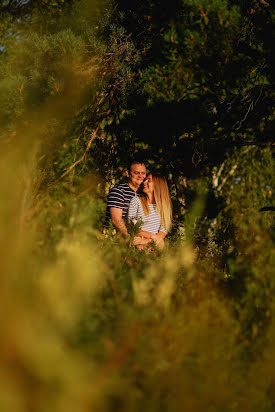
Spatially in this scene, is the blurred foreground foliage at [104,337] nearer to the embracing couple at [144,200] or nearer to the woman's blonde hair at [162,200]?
the embracing couple at [144,200]

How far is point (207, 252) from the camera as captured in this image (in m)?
4.11

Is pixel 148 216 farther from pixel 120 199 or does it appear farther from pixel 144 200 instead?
pixel 120 199

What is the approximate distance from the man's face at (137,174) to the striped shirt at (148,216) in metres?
0.35

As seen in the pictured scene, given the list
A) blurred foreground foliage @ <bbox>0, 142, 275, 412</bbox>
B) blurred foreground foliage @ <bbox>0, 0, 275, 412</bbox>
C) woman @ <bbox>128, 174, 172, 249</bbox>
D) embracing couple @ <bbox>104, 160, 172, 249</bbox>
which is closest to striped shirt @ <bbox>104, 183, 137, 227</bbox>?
embracing couple @ <bbox>104, 160, 172, 249</bbox>

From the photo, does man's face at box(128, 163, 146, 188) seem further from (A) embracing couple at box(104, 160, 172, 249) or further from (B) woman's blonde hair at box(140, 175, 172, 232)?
(B) woman's blonde hair at box(140, 175, 172, 232)

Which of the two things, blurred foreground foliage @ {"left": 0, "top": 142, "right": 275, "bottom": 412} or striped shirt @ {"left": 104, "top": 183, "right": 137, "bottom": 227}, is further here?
striped shirt @ {"left": 104, "top": 183, "right": 137, "bottom": 227}

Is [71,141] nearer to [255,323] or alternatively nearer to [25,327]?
[255,323]

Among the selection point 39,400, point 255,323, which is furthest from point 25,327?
point 255,323

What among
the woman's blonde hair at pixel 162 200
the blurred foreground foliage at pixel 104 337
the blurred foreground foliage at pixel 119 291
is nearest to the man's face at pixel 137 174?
the woman's blonde hair at pixel 162 200

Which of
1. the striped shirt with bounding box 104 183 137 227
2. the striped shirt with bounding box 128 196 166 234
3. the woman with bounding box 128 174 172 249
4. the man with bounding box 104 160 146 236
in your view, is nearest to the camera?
the striped shirt with bounding box 128 196 166 234

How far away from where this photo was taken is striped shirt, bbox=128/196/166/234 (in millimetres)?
4395

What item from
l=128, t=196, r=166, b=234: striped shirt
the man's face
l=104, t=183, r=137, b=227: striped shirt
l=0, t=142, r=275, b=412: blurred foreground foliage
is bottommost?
l=0, t=142, r=275, b=412: blurred foreground foliage

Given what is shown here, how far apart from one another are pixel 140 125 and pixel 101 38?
51.9 inches

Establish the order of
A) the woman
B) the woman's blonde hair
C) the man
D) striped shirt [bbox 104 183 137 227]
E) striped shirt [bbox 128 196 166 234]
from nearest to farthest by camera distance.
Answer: striped shirt [bbox 128 196 166 234], the man, striped shirt [bbox 104 183 137 227], the woman, the woman's blonde hair
